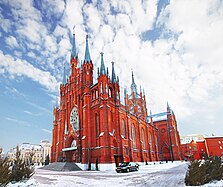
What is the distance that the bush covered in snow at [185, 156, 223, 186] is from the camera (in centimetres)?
907

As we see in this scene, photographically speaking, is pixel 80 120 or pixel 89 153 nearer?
pixel 89 153

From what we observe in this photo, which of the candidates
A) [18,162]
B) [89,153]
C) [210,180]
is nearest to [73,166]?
[89,153]

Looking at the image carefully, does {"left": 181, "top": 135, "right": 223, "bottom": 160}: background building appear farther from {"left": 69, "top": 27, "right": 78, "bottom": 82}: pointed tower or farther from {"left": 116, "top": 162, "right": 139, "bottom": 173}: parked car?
{"left": 69, "top": 27, "right": 78, "bottom": 82}: pointed tower

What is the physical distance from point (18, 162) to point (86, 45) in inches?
1400

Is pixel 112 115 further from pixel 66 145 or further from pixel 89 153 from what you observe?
pixel 66 145

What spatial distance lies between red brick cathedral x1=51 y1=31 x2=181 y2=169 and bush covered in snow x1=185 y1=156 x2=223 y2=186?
2032 centimetres

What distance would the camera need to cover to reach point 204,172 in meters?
9.50

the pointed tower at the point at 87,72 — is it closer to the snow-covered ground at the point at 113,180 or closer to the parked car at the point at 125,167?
the parked car at the point at 125,167

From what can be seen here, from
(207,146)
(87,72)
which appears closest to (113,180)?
(87,72)

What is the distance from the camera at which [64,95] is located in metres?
43.6

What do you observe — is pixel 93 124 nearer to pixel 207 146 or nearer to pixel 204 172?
pixel 204 172

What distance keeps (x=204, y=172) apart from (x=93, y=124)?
997 inches

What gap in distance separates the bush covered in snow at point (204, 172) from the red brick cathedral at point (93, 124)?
20.3 m

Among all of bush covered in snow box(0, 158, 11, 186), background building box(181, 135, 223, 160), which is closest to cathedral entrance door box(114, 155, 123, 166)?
bush covered in snow box(0, 158, 11, 186)
